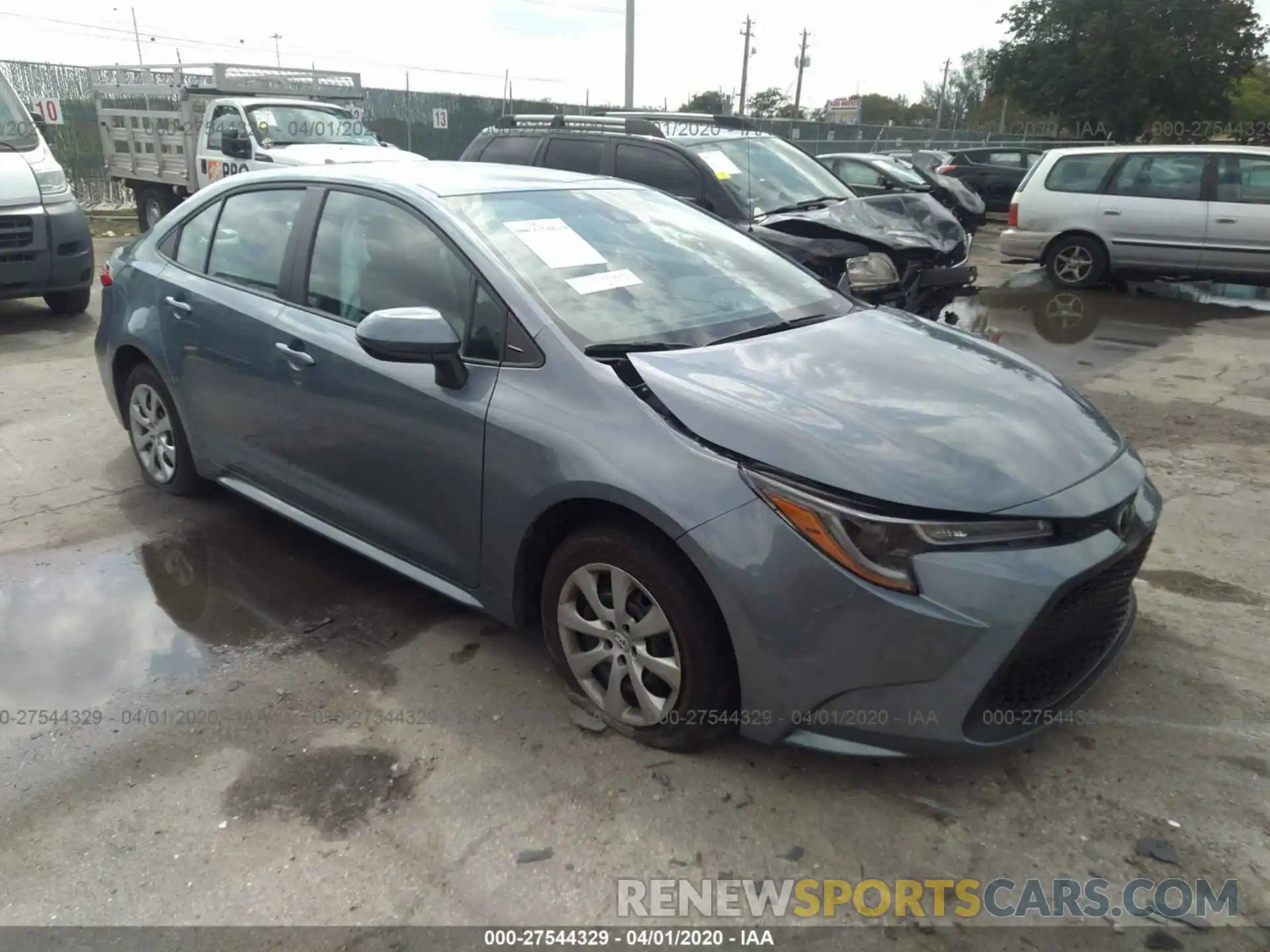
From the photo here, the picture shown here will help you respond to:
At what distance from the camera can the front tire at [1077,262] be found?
10930mm

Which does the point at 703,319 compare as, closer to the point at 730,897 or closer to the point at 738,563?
the point at 738,563

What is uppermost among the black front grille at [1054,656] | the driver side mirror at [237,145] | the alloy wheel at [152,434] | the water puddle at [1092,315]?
the driver side mirror at [237,145]

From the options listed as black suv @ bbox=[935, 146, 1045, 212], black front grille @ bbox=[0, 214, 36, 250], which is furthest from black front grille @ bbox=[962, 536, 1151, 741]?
black suv @ bbox=[935, 146, 1045, 212]

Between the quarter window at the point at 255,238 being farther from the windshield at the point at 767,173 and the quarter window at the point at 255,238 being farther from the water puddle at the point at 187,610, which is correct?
the windshield at the point at 767,173

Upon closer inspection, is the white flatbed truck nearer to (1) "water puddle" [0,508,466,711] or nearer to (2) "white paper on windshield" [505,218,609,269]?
(1) "water puddle" [0,508,466,711]

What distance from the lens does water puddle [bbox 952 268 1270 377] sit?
27.1ft

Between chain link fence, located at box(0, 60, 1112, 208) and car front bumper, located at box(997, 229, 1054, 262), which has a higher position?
chain link fence, located at box(0, 60, 1112, 208)

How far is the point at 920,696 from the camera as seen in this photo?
7.88ft

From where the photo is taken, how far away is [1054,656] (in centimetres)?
256

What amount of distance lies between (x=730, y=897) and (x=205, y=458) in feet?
10.4

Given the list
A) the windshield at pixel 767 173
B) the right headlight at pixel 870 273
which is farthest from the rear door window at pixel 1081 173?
the right headlight at pixel 870 273

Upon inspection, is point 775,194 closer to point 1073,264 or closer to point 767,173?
point 767,173

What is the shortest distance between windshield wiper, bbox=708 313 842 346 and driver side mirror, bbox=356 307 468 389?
33.2 inches

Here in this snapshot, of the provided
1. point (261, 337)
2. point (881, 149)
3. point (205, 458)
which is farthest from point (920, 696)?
point (881, 149)
